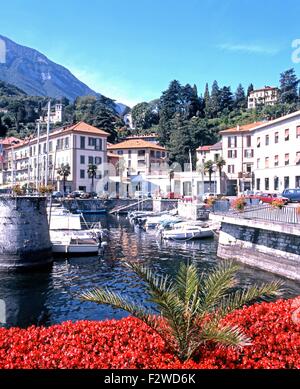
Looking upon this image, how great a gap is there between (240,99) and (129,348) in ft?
481

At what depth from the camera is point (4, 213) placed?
85.1ft

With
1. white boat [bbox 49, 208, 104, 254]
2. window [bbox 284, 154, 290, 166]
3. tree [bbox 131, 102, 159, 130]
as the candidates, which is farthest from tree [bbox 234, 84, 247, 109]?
white boat [bbox 49, 208, 104, 254]

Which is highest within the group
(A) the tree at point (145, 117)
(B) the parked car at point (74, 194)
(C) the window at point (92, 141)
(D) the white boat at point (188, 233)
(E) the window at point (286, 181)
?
(A) the tree at point (145, 117)

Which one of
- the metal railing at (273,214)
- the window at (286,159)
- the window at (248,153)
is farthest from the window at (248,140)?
the metal railing at (273,214)

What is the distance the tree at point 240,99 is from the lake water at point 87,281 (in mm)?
110934

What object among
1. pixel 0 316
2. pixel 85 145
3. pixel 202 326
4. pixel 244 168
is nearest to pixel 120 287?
pixel 0 316

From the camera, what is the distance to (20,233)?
26062mm

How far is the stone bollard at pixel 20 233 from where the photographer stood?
1014 inches

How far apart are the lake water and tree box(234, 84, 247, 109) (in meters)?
111

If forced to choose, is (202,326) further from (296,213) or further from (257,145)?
(257,145)

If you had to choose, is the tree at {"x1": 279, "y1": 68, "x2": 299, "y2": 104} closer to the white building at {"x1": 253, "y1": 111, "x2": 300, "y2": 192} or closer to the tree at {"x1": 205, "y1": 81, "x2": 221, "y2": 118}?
the tree at {"x1": 205, "y1": 81, "x2": 221, "y2": 118}

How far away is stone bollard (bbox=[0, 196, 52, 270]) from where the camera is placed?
25766 mm

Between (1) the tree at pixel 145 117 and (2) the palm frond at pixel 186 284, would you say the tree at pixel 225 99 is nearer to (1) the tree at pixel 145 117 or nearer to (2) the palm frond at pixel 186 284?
(1) the tree at pixel 145 117

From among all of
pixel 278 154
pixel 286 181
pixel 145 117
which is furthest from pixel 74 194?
pixel 145 117
